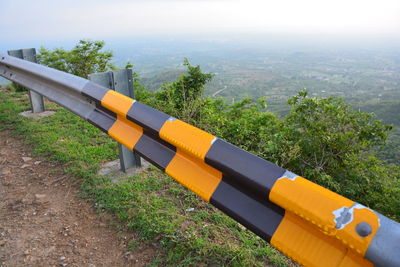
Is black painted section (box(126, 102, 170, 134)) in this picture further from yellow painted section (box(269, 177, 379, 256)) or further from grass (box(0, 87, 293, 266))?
yellow painted section (box(269, 177, 379, 256))

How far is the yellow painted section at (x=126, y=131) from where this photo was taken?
2.26 m

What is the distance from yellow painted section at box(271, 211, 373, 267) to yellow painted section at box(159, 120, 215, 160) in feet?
1.88

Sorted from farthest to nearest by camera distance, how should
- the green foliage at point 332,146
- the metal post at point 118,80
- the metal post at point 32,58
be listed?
the metal post at point 32,58, the green foliage at point 332,146, the metal post at point 118,80

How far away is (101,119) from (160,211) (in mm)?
982

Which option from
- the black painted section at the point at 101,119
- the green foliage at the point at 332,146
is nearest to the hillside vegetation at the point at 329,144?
the green foliage at the point at 332,146

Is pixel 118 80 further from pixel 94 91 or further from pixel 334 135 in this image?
pixel 334 135

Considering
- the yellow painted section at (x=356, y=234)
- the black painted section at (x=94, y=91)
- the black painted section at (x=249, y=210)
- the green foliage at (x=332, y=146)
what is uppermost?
the black painted section at (x=94, y=91)

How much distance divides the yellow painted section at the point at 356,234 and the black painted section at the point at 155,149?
1169mm

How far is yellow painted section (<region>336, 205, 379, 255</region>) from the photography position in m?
1.00

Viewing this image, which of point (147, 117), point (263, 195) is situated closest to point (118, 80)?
point (147, 117)

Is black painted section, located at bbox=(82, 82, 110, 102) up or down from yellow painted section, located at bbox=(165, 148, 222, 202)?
up

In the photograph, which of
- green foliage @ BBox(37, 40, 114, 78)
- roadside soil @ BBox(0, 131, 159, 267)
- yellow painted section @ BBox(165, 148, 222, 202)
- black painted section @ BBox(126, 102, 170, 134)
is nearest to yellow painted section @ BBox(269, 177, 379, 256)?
yellow painted section @ BBox(165, 148, 222, 202)

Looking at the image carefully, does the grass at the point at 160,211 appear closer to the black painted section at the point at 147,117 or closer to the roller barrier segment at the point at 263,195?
the roller barrier segment at the point at 263,195

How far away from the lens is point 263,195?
4.42 feet
